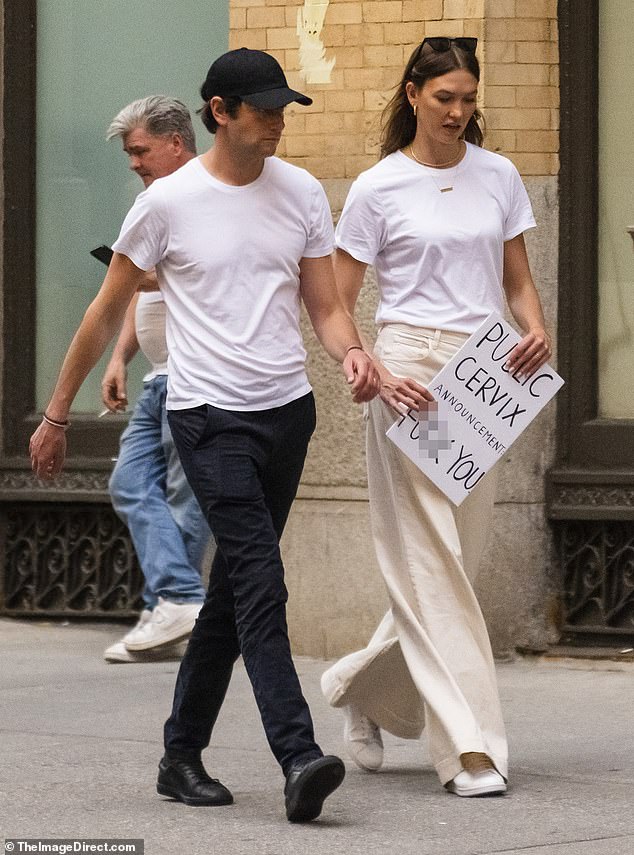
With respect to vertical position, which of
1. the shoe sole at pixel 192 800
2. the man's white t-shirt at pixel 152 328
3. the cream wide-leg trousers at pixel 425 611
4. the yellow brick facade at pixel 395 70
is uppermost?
A: the yellow brick facade at pixel 395 70

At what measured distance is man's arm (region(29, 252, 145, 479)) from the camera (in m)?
5.13

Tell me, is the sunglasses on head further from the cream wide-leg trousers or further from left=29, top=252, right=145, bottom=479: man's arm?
left=29, top=252, right=145, bottom=479: man's arm

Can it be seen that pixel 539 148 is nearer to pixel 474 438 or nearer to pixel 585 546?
pixel 585 546

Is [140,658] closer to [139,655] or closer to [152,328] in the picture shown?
[139,655]

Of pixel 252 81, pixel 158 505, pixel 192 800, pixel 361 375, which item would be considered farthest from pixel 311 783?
pixel 158 505

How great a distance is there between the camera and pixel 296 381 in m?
5.12

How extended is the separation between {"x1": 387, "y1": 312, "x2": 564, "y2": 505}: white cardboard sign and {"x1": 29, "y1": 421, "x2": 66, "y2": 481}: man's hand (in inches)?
34.4

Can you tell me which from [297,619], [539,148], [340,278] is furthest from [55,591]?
[340,278]

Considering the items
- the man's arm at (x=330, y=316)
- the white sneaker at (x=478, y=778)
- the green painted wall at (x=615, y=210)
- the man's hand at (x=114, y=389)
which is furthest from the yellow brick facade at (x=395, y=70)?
the white sneaker at (x=478, y=778)

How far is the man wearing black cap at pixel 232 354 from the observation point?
498cm

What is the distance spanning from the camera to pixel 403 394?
528 cm

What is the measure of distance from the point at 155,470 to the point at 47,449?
269 centimetres

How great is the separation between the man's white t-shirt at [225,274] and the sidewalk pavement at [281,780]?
1.06m

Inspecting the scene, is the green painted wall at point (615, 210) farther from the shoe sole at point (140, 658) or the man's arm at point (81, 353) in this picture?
the man's arm at point (81, 353)
